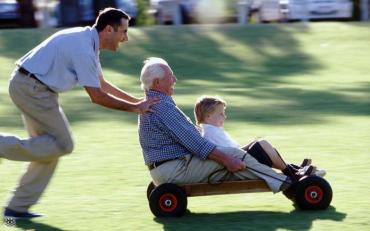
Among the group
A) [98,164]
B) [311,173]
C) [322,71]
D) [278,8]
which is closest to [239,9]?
[278,8]

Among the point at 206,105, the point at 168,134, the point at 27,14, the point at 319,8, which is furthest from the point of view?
the point at 319,8

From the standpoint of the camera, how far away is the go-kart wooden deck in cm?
773

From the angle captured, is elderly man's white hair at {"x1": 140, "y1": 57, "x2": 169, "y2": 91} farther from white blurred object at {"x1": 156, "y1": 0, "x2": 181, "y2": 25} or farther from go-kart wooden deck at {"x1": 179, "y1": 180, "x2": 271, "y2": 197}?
white blurred object at {"x1": 156, "y1": 0, "x2": 181, "y2": 25}

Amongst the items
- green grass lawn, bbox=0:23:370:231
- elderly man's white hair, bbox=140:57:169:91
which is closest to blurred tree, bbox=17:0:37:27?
green grass lawn, bbox=0:23:370:231

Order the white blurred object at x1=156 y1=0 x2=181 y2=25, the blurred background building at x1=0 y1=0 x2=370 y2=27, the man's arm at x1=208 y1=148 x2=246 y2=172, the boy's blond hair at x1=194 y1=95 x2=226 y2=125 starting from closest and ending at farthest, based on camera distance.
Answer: the man's arm at x1=208 y1=148 x2=246 y2=172 → the boy's blond hair at x1=194 y1=95 x2=226 y2=125 → the blurred background building at x1=0 y1=0 x2=370 y2=27 → the white blurred object at x1=156 y1=0 x2=181 y2=25

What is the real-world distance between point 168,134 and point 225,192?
61 cm

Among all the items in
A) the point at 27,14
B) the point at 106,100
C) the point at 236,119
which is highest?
the point at 106,100

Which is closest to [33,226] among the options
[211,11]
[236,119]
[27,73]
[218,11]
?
[27,73]

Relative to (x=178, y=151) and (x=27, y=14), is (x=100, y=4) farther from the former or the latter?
(x=178, y=151)

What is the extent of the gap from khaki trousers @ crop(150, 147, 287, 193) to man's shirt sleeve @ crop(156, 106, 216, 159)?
3.9 inches

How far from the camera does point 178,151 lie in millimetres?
7758

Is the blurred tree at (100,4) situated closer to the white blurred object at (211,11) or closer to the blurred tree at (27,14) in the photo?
the blurred tree at (27,14)

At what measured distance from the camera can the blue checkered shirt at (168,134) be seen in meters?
7.65

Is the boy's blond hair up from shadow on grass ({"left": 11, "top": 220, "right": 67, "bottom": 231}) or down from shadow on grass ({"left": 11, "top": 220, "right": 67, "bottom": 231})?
up
